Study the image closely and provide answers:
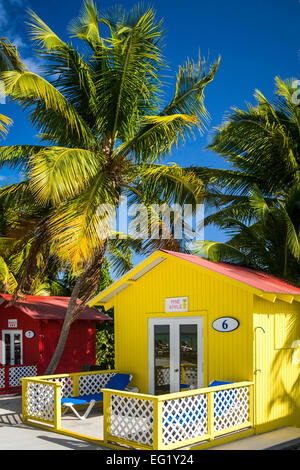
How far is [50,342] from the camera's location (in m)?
18.7

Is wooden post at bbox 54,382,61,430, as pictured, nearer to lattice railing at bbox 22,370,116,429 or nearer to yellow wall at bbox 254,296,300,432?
lattice railing at bbox 22,370,116,429

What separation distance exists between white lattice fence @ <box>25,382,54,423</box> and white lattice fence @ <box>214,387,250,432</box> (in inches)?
138

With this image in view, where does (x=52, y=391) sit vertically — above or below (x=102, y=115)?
below

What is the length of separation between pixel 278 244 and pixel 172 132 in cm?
437

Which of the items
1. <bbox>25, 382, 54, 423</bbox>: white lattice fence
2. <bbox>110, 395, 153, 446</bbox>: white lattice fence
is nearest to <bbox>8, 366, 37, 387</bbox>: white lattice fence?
<bbox>25, 382, 54, 423</bbox>: white lattice fence

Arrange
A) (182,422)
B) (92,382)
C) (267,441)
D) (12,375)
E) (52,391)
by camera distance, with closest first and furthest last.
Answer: (182,422) → (267,441) → (52,391) → (92,382) → (12,375)

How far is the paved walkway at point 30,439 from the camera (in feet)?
28.9

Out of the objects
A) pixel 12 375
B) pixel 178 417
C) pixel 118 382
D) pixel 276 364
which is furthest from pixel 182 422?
pixel 12 375

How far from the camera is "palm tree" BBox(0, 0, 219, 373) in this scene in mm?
12773

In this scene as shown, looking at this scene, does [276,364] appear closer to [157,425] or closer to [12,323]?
[157,425]

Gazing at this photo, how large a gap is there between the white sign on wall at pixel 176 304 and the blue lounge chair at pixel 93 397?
75.9 inches

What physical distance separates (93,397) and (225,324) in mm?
3462

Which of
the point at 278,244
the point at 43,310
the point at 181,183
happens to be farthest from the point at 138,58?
the point at 43,310

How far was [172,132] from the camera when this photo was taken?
45.7ft
